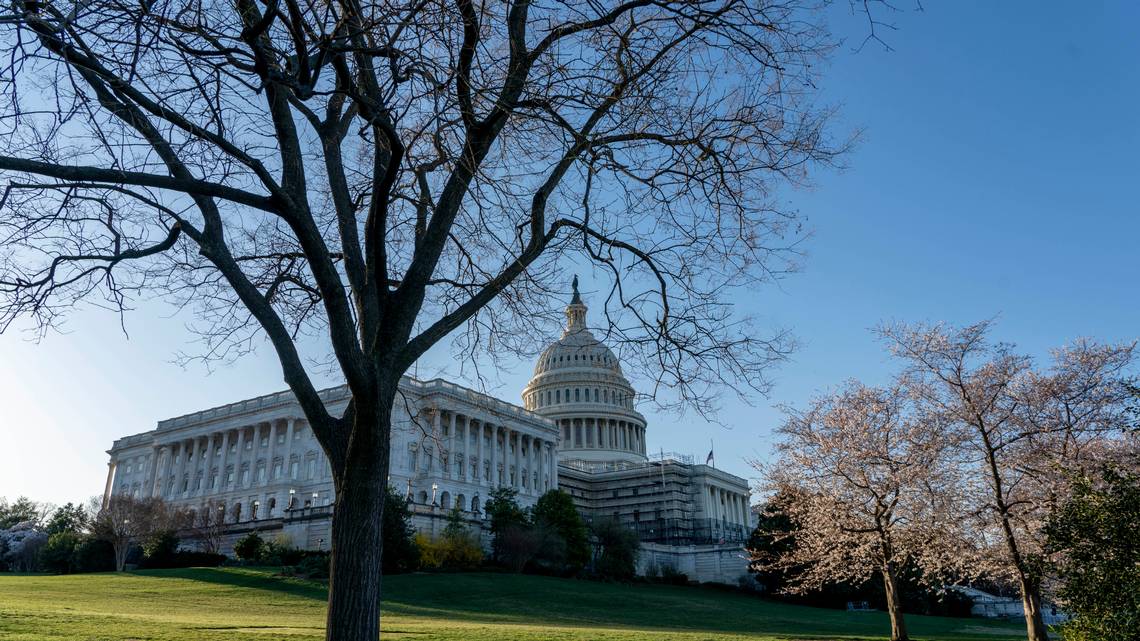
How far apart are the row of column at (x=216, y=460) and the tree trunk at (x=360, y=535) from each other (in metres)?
68.3

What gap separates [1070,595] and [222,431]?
8085cm

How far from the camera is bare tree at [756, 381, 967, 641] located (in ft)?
76.7

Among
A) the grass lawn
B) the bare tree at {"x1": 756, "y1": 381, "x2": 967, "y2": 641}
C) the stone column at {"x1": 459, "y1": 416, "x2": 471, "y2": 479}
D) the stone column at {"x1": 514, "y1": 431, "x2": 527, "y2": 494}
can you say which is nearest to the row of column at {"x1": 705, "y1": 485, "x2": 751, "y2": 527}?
the stone column at {"x1": 514, "y1": 431, "x2": 527, "y2": 494}

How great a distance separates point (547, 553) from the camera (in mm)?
54531

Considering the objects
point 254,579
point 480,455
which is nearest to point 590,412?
point 480,455

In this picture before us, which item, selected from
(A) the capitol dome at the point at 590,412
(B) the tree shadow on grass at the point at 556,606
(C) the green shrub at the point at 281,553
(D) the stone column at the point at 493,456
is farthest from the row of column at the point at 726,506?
(C) the green shrub at the point at 281,553

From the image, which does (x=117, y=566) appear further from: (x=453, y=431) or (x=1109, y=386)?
(x=1109, y=386)

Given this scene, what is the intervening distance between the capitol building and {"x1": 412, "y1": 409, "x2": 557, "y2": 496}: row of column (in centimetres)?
13

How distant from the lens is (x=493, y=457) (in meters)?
81.0

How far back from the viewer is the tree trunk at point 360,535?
7.21 m

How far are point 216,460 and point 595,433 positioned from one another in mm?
49585

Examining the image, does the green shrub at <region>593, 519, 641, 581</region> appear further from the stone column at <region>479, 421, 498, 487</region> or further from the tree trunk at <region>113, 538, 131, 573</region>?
the tree trunk at <region>113, 538, 131, 573</region>

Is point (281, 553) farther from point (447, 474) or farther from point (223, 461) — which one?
point (223, 461)

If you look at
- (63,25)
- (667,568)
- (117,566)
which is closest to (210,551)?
(117,566)
